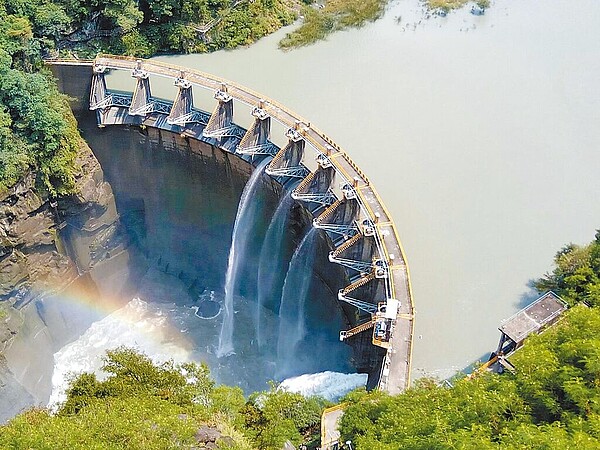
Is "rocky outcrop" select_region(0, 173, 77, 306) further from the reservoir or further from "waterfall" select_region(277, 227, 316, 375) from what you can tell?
"waterfall" select_region(277, 227, 316, 375)

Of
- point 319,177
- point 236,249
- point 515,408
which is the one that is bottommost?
point 236,249

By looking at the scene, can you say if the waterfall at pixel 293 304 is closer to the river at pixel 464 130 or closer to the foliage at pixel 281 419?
the river at pixel 464 130

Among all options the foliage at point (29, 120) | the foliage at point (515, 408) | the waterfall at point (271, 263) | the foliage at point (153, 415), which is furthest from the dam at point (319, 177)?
the foliage at point (515, 408)

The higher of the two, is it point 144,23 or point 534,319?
point 144,23

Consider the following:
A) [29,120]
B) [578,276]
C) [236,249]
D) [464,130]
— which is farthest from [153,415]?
[464,130]

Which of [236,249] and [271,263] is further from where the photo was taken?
[236,249]

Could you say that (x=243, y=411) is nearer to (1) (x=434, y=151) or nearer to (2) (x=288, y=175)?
(2) (x=288, y=175)

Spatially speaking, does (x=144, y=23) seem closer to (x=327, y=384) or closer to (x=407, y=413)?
(x=327, y=384)

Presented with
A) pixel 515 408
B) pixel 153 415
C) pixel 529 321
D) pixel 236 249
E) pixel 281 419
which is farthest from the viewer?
pixel 236 249
